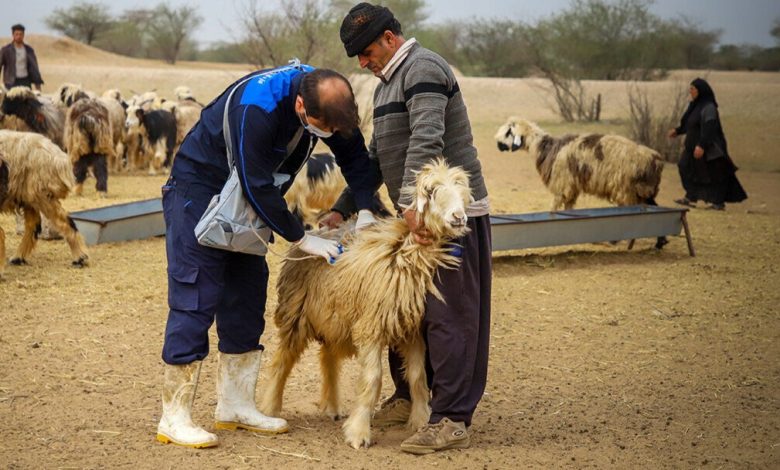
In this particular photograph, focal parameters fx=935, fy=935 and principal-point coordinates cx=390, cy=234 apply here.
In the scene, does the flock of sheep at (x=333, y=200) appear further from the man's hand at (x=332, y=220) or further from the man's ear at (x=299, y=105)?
the man's ear at (x=299, y=105)

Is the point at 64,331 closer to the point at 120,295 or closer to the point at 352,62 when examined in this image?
the point at 120,295

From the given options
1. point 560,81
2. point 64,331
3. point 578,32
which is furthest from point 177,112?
point 578,32

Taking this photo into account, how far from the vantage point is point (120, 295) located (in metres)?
8.55

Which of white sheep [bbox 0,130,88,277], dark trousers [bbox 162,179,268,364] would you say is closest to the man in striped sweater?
dark trousers [bbox 162,179,268,364]

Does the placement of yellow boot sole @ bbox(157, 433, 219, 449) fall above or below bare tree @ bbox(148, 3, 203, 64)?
below

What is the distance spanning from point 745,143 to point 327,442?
21641mm

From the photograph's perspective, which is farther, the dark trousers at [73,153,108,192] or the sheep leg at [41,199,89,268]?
the dark trousers at [73,153,108,192]

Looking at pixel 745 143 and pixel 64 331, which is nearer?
pixel 64 331

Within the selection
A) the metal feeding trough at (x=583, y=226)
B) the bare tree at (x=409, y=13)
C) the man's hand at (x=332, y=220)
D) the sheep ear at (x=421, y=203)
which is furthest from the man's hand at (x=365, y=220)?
the bare tree at (x=409, y=13)

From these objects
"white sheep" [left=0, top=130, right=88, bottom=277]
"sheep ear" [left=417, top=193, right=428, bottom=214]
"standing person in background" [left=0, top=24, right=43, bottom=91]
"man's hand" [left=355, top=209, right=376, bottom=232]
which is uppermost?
"standing person in background" [left=0, top=24, right=43, bottom=91]

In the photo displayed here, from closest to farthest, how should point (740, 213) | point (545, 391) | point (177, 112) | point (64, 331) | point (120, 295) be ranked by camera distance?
point (545, 391) → point (64, 331) → point (120, 295) → point (740, 213) → point (177, 112)

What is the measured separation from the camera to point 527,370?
22.1 feet

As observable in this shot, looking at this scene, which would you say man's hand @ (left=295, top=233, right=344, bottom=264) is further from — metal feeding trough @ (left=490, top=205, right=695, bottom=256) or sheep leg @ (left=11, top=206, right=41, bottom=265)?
sheep leg @ (left=11, top=206, right=41, bottom=265)

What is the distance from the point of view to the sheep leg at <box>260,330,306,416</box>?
17.4 ft
